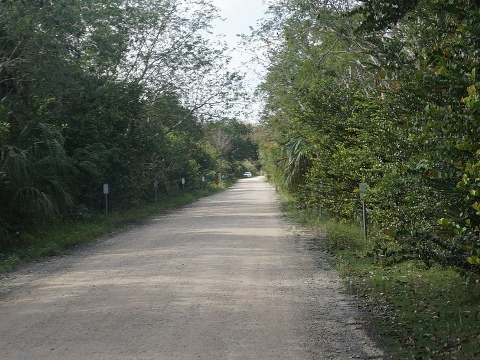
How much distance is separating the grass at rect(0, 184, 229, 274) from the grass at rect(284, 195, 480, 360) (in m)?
7.11

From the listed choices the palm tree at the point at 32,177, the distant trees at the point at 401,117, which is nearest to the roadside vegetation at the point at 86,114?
the palm tree at the point at 32,177

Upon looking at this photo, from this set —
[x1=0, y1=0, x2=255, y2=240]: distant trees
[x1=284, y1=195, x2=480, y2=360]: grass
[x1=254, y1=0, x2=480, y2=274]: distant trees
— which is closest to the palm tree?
[x1=0, y1=0, x2=255, y2=240]: distant trees

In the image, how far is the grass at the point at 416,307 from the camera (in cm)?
710

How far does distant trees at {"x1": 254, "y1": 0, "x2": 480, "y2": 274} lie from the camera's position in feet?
21.6

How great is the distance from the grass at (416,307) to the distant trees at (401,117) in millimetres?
689

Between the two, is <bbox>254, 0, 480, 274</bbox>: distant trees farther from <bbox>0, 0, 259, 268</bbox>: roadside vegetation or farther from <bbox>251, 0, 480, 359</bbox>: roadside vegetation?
<bbox>0, 0, 259, 268</bbox>: roadside vegetation

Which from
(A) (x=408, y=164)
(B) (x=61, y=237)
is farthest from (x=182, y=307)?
(B) (x=61, y=237)

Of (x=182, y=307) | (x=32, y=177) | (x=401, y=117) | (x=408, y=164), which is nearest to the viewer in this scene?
(x=408, y=164)

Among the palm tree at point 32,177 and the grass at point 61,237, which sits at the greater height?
the palm tree at point 32,177

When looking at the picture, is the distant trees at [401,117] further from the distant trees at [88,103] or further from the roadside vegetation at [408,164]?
the distant trees at [88,103]

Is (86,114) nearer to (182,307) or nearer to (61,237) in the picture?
(61,237)

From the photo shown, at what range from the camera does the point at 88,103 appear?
24.6m

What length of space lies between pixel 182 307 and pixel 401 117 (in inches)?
180

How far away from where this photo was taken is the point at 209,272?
1228cm
